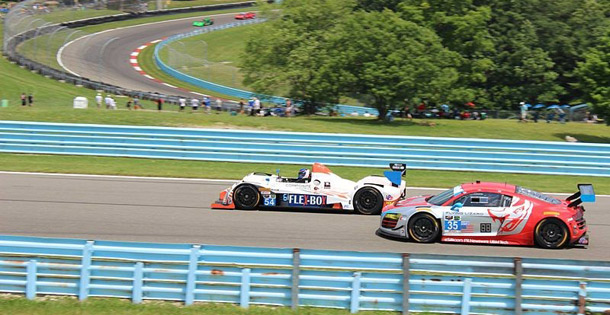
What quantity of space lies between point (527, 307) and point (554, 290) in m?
0.38

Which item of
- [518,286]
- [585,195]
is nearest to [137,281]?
[518,286]

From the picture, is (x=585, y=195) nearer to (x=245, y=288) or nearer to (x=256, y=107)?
(x=245, y=288)

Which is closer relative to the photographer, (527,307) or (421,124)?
(527,307)

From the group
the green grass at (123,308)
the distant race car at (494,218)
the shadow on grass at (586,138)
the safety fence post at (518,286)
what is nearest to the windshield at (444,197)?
the distant race car at (494,218)

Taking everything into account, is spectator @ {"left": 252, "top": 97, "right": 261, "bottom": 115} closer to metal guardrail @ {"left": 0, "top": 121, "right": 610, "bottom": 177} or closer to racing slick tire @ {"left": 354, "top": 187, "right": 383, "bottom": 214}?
metal guardrail @ {"left": 0, "top": 121, "right": 610, "bottom": 177}

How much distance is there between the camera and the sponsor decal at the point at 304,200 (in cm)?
1548

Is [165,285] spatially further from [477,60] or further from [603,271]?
[477,60]

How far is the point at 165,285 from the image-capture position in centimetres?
949

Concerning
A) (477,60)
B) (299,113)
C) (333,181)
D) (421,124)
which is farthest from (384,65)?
(333,181)

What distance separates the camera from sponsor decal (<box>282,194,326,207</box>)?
15.5 m

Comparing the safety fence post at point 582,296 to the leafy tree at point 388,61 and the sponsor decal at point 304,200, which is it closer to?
the sponsor decal at point 304,200

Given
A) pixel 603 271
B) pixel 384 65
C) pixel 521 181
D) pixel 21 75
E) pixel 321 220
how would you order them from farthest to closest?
pixel 21 75, pixel 384 65, pixel 521 181, pixel 321 220, pixel 603 271

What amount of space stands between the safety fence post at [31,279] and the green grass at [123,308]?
100 mm

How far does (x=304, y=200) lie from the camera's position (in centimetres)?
1554
